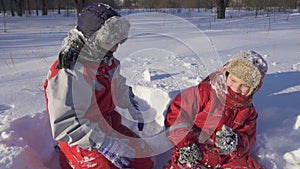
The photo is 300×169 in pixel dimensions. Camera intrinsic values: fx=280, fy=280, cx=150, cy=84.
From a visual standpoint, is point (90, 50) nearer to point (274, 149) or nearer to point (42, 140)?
point (42, 140)

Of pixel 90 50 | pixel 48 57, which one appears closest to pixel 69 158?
pixel 90 50

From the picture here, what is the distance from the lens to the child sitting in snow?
1.37 metres

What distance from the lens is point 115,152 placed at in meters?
1.33

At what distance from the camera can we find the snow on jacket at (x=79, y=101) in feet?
3.71

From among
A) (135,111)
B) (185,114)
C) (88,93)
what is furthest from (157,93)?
(88,93)

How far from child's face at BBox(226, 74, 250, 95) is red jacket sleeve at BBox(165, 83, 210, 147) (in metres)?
0.13

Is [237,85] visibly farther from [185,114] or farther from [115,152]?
[115,152]

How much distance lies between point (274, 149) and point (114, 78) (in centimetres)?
91

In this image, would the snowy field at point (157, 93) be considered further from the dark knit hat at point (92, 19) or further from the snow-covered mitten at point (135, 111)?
the dark knit hat at point (92, 19)

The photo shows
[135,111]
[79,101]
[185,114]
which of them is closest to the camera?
[79,101]

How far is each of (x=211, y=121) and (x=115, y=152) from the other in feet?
1.68

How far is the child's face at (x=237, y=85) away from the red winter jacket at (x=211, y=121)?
0.03 metres

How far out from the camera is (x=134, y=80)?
7.56 ft

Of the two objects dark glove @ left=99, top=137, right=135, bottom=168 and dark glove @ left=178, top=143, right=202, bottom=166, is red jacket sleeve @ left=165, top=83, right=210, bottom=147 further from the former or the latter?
dark glove @ left=99, top=137, right=135, bottom=168
